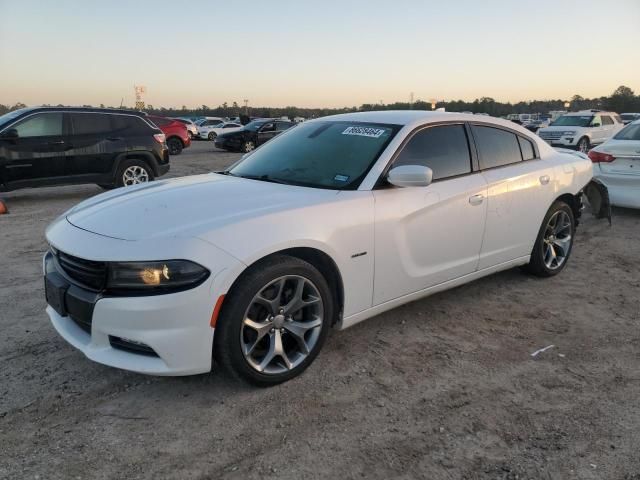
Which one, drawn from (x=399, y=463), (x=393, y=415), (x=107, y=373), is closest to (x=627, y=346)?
(x=393, y=415)

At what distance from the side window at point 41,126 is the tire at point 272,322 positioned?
784cm

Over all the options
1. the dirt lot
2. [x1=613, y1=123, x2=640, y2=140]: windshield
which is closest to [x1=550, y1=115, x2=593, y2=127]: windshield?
[x1=613, y1=123, x2=640, y2=140]: windshield

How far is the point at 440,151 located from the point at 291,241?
5.43ft

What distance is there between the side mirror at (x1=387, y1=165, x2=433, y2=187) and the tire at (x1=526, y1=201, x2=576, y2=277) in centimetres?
200

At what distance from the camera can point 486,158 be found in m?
4.34

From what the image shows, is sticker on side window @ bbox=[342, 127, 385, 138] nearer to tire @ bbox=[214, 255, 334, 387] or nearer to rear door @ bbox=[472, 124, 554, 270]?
rear door @ bbox=[472, 124, 554, 270]

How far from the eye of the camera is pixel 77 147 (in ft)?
30.7

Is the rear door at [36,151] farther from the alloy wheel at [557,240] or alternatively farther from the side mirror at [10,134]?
the alloy wheel at [557,240]

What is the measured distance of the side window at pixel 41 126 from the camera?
891 centimetres

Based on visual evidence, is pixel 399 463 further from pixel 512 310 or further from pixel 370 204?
pixel 512 310

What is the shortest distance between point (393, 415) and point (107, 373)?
178 centimetres

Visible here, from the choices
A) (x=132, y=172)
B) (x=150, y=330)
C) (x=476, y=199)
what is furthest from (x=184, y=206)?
(x=132, y=172)

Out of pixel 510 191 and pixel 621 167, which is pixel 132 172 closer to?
pixel 510 191

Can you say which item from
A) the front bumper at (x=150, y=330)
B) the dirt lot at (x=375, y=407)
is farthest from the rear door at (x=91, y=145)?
the front bumper at (x=150, y=330)
